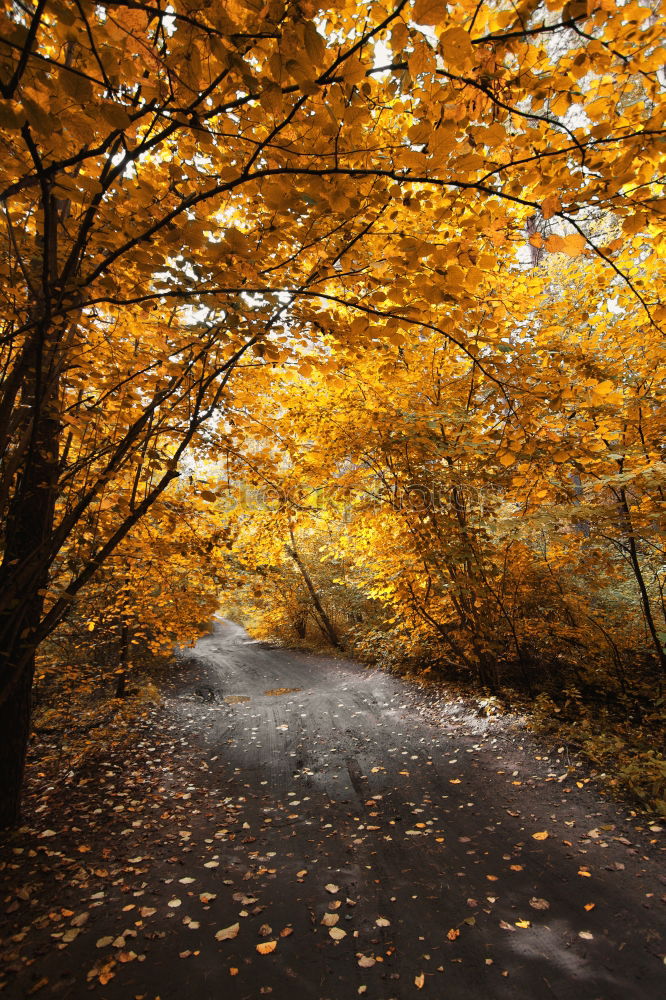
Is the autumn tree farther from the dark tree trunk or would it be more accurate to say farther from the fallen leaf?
the dark tree trunk

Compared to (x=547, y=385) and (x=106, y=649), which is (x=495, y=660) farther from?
(x=106, y=649)

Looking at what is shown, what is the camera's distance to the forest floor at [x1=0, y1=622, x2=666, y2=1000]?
2357 millimetres

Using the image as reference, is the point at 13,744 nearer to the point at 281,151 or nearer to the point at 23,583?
the point at 23,583

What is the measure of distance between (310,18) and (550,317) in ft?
12.2

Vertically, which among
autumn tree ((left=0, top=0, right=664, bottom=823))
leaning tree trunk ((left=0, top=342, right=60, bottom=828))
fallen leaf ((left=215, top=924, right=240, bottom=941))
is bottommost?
fallen leaf ((left=215, top=924, right=240, bottom=941))

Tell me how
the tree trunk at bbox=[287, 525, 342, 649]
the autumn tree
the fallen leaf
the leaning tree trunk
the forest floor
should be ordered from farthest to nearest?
the tree trunk at bbox=[287, 525, 342, 649] → the leaning tree trunk → the fallen leaf → the forest floor → the autumn tree

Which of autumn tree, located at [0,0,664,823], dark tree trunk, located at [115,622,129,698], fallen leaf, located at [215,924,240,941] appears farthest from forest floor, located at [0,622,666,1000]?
dark tree trunk, located at [115,622,129,698]

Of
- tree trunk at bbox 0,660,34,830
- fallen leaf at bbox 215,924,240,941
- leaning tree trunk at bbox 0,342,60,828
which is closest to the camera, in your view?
fallen leaf at bbox 215,924,240,941

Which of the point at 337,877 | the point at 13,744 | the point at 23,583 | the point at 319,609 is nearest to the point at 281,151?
the point at 23,583

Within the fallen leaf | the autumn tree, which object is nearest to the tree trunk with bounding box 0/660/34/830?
the autumn tree

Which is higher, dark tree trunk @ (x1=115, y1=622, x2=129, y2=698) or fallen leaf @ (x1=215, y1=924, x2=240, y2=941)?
dark tree trunk @ (x1=115, y1=622, x2=129, y2=698)

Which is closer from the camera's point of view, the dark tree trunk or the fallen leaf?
the fallen leaf

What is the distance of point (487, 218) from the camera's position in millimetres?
2084

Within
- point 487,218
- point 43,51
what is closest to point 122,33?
point 487,218
